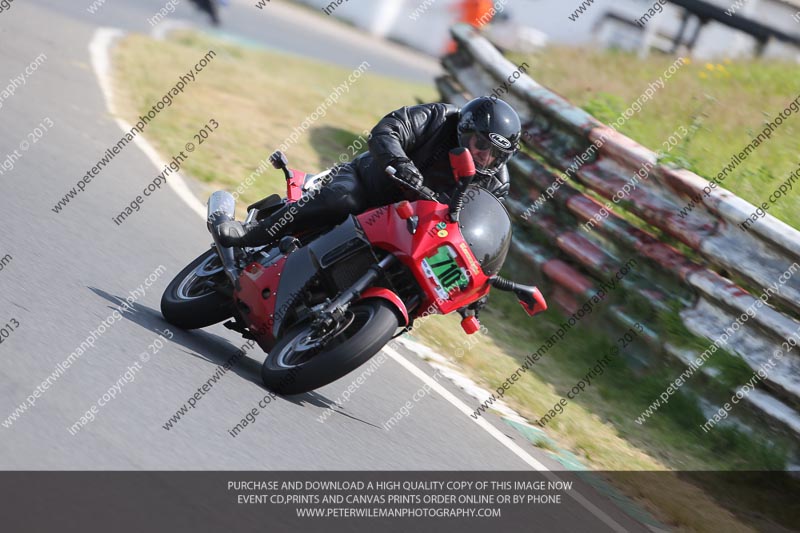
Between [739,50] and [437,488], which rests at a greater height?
[437,488]

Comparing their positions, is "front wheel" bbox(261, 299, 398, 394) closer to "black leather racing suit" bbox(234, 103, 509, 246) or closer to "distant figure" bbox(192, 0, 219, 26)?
"black leather racing suit" bbox(234, 103, 509, 246)

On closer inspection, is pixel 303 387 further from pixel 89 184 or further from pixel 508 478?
pixel 89 184

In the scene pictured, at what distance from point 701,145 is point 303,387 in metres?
5.88

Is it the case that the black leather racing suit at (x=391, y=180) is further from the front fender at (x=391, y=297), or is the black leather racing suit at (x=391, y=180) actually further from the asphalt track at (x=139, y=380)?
the asphalt track at (x=139, y=380)

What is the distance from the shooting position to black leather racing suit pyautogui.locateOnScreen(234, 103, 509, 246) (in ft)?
21.2

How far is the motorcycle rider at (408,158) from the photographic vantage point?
618 centimetres

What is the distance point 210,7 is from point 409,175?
18.7 meters

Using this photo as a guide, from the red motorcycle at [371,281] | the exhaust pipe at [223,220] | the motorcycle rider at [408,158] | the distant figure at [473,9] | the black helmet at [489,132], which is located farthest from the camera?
the distant figure at [473,9]

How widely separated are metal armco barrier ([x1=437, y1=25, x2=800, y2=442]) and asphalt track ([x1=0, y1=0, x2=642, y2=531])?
5.84 ft

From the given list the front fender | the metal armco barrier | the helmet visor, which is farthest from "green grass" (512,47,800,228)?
the front fender

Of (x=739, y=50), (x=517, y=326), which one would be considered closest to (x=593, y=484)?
(x=517, y=326)

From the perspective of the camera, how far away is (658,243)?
8703 mm

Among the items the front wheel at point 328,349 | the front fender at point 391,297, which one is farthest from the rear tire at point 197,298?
the front fender at point 391,297

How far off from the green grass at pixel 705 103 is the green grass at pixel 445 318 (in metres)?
1.81
